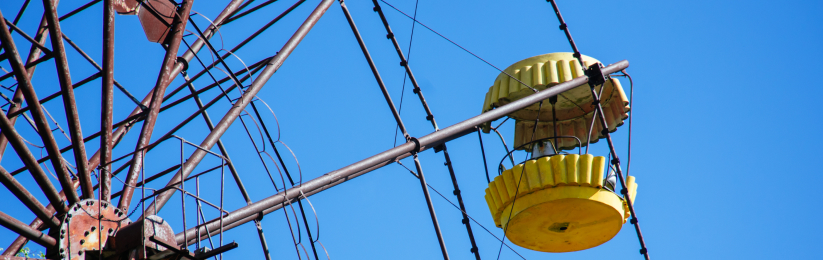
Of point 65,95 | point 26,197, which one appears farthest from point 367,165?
point 26,197

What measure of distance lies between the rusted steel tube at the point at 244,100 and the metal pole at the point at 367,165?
27.9 inches

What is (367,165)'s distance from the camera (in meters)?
12.3

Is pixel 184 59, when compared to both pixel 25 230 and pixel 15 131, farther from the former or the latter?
pixel 25 230

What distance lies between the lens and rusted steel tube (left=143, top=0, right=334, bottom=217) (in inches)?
427

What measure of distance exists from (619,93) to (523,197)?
3358 millimetres

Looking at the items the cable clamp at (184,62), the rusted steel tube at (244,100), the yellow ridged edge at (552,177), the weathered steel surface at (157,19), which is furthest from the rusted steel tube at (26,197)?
the yellow ridged edge at (552,177)

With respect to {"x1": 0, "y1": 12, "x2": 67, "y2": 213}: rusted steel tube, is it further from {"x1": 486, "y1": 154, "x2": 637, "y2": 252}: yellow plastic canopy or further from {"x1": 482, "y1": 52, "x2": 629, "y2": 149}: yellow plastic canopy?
{"x1": 482, "y1": 52, "x2": 629, "y2": 149}: yellow plastic canopy

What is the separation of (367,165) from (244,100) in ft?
6.33

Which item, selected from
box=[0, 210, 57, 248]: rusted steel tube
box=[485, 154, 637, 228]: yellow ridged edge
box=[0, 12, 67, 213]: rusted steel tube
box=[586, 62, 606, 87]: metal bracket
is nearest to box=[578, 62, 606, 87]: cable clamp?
box=[586, 62, 606, 87]: metal bracket

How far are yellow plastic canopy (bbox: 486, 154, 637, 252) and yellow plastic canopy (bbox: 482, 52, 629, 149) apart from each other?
168 cm

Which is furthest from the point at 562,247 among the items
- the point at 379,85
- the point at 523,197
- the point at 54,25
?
the point at 54,25

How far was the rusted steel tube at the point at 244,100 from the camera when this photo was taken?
10836 millimetres

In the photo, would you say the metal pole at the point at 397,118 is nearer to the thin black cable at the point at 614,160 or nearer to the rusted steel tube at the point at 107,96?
the thin black cable at the point at 614,160

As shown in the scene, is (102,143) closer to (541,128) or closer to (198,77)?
(198,77)
